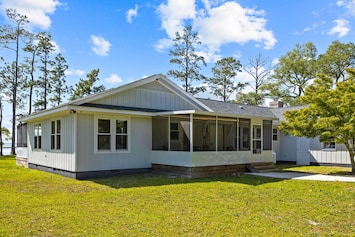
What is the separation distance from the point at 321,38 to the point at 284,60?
4.65 meters

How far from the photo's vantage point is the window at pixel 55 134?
1222cm

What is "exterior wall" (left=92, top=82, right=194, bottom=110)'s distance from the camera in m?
12.3

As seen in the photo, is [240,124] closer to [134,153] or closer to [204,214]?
[134,153]

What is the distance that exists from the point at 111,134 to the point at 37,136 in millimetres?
5460

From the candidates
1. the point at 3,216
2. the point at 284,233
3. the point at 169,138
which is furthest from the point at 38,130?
the point at 284,233

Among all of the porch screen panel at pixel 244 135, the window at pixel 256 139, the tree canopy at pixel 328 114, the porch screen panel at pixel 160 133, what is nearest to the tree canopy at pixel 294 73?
the tree canopy at pixel 328 114

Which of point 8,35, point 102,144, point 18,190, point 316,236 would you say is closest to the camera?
point 316,236

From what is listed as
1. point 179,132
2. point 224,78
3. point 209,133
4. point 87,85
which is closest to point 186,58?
point 224,78

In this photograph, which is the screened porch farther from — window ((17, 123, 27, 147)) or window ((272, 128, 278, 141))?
window ((17, 123, 27, 147))

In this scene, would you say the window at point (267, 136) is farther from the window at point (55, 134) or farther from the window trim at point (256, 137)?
the window at point (55, 134)

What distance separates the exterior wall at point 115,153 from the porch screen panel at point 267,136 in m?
6.03

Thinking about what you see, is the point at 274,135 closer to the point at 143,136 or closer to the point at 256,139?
the point at 256,139

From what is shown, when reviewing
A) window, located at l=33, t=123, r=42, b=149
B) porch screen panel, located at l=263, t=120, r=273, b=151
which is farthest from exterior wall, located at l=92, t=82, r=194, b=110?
window, located at l=33, t=123, r=42, b=149

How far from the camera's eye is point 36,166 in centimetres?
1465
